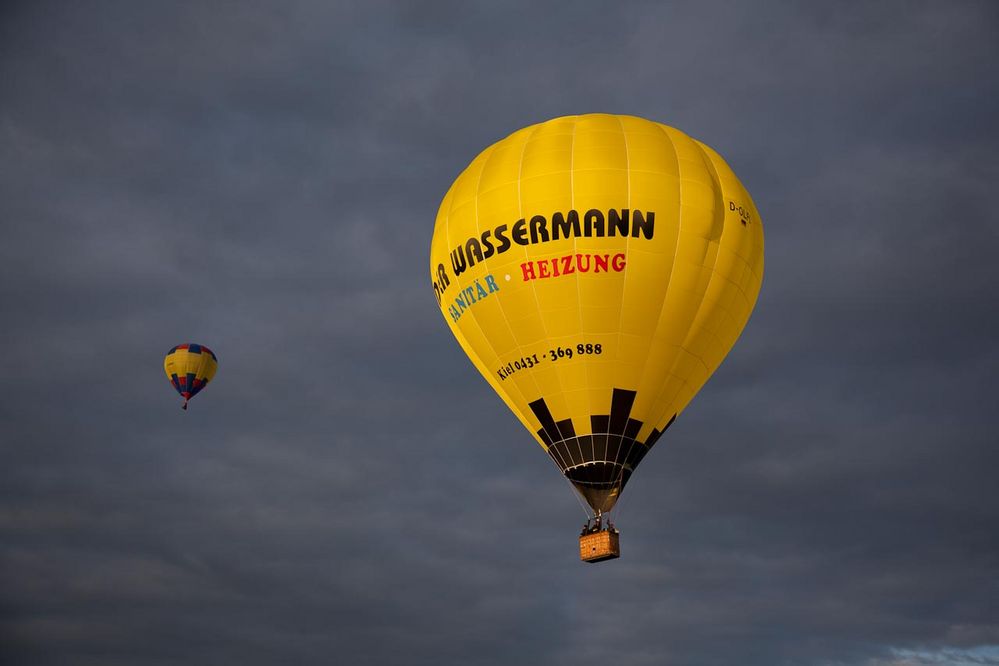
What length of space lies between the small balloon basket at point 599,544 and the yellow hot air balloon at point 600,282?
33 centimetres

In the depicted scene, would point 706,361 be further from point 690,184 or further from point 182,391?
point 182,391

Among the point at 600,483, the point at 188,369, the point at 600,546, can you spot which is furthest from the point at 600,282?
the point at 188,369

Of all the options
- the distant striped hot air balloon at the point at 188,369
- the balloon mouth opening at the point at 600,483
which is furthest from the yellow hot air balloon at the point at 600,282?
the distant striped hot air balloon at the point at 188,369

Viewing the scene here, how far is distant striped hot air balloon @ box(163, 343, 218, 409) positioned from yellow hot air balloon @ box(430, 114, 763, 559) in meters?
35.3

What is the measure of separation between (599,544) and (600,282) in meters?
7.50

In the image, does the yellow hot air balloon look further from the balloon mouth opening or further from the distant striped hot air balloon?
the distant striped hot air balloon

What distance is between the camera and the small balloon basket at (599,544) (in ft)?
119

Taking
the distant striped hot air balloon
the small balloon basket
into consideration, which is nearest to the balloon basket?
the small balloon basket

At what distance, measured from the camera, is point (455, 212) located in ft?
132

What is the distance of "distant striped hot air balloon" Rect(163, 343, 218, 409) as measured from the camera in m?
71.4

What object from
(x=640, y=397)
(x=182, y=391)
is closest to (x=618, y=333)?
(x=640, y=397)

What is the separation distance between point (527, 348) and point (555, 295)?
1920mm

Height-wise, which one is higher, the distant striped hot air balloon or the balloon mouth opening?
the distant striped hot air balloon

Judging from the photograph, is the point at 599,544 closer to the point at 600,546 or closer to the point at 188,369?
the point at 600,546
